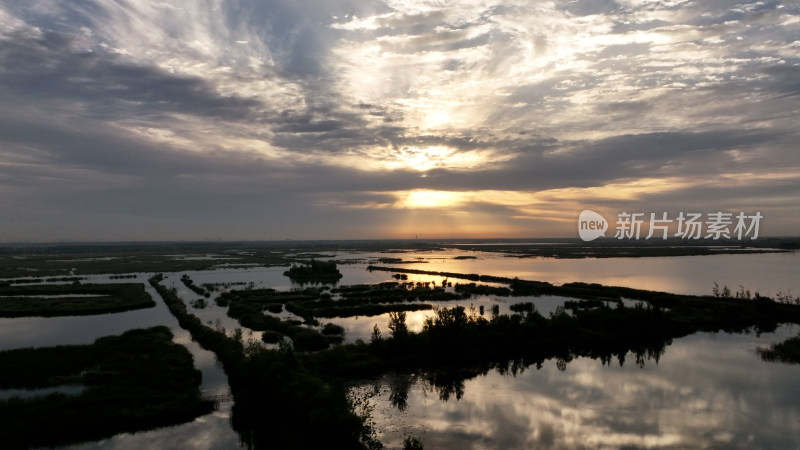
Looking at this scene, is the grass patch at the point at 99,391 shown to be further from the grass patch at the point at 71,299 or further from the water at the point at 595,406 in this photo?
the grass patch at the point at 71,299

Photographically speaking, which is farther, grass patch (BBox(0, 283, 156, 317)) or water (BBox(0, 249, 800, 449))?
grass patch (BBox(0, 283, 156, 317))

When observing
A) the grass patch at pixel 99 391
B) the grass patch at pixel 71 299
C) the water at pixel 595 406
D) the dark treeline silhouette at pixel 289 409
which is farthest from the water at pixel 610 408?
the grass patch at pixel 71 299

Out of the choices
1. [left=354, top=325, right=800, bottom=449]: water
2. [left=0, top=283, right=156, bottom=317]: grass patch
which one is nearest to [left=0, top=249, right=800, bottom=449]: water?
[left=354, top=325, right=800, bottom=449]: water

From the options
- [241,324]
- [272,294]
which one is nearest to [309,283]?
[272,294]

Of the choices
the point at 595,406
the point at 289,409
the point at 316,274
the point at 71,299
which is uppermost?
the point at 316,274

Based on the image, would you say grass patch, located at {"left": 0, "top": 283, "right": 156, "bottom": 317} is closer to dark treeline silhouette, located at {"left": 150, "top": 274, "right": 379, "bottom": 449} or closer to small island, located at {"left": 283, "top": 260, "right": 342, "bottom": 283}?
small island, located at {"left": 283, "top": 260, "right": 342, "bottom": 283}

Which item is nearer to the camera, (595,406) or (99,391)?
(595,406)

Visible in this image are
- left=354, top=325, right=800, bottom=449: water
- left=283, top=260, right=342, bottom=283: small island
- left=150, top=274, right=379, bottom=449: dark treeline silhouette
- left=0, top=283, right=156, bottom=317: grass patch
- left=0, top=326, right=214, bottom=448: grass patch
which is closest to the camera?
left=150, top=274, right=379, bottom=449: dark treeline silhouette

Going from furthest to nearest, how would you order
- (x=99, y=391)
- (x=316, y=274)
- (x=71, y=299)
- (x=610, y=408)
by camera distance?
(x=316, y=274) < (x=71, y=299) < (x=99, y=391) < (x=610, y=408)

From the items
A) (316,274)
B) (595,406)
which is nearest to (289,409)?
(595,406)

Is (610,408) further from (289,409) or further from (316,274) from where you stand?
(316,274)

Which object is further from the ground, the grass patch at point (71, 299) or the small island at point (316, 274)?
the small island at point (316, 274)

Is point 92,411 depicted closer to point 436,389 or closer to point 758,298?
point 436,389
